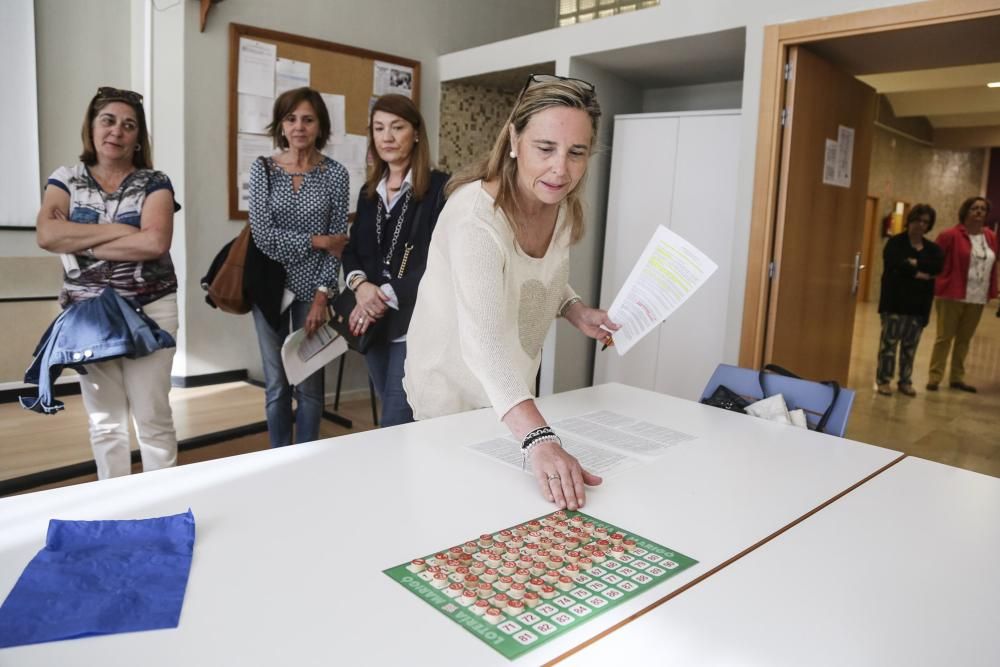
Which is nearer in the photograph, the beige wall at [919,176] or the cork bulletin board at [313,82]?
the cork bulletin board at [313,82]

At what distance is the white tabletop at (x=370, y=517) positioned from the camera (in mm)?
883

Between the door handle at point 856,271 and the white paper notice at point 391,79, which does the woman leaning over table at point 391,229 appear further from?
the door handle at point 856,271

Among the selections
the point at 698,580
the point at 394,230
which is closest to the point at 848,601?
the point at 698,580

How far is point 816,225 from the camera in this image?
12.2 feet

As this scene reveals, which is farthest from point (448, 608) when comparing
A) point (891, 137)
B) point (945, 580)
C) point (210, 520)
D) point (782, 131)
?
point (891, 137)

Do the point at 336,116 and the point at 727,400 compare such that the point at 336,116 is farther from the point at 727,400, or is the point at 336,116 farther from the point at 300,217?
the point at 727,400

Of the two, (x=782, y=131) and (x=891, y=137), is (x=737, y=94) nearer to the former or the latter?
(x=782, y=131)

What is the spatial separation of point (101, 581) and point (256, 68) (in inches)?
150

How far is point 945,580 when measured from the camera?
1138 millimetres

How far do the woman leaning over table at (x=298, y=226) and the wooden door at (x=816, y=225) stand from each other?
2.02m

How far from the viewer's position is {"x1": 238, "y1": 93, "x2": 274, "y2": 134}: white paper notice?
4.22 m

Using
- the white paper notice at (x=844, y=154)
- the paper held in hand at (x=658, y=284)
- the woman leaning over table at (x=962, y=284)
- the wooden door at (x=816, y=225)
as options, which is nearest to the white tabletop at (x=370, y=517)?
the paper held in hand at (x=658, y=284)

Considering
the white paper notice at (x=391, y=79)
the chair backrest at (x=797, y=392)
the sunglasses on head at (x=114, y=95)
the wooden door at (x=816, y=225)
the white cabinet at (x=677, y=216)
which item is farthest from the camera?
the white paper notice at (x=391, y=79)

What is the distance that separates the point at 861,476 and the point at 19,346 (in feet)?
14.3
